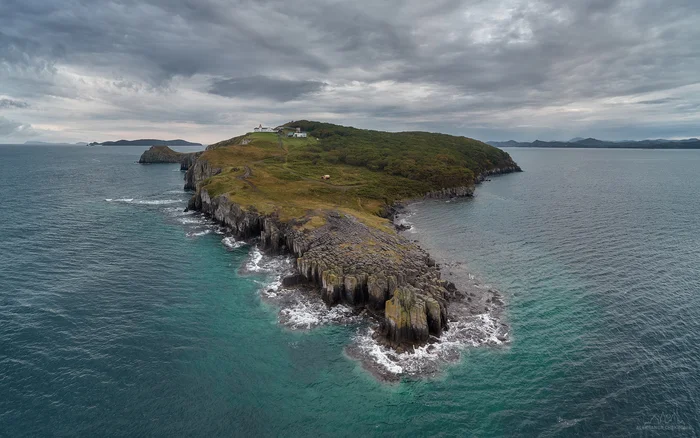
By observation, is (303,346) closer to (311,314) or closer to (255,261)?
(311,314)

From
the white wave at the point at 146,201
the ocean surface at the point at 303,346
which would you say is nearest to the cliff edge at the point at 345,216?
the ocean surface at the point at 303,346

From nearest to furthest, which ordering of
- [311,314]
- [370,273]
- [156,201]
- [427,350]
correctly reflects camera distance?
[427,350], [311,314], [370,273], [156,201]

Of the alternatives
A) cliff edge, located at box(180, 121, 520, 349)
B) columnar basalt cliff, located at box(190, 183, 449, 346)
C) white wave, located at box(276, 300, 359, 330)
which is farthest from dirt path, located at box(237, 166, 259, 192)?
white wave, located at box(276, 300, 359, 330)

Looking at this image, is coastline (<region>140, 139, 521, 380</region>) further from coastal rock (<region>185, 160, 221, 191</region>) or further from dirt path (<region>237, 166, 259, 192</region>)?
coastal rock (<region>185, 160, 221, 191</region>)

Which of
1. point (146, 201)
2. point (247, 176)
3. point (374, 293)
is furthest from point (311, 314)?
point (146, 201)

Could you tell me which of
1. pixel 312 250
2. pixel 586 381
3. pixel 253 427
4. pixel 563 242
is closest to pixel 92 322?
pixel 253 427

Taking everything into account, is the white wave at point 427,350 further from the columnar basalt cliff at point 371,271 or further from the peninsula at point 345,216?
the columnar basalt cliff at point 371,271
